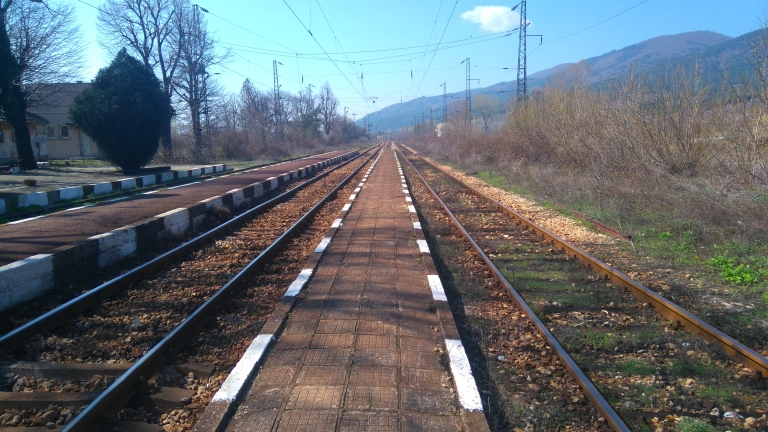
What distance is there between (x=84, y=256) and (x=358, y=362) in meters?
5.05

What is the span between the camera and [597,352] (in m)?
4.71

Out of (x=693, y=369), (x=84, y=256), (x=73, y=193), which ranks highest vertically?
(x=73, y=193)

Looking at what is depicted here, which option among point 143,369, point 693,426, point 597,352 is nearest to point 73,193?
point 143,369

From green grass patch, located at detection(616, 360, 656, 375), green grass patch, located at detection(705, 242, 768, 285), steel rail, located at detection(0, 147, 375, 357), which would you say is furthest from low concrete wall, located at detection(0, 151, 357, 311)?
green grass patch, located at detection(705, 242, 768, 285)

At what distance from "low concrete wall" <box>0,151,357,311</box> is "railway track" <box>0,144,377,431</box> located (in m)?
0.82

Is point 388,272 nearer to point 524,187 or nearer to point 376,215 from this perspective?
point 376,215

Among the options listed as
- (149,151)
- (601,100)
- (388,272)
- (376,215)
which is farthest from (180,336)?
(149,151)

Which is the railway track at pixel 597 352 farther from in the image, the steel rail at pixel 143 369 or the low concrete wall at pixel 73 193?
the low concrete wall at pixel 73 193

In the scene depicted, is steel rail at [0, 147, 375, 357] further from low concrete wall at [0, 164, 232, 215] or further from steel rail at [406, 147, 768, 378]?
low concrete wall at [0, 164, 232, 215]

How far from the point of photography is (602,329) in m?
5.27

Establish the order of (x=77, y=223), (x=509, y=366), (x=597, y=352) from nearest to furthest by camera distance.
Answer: (x=509, y=366), (x=597, y=352), (x=77, y=223)

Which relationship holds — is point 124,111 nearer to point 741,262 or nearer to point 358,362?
point 358,362

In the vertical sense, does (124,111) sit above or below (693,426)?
above

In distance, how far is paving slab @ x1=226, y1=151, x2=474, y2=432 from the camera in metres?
3.39
